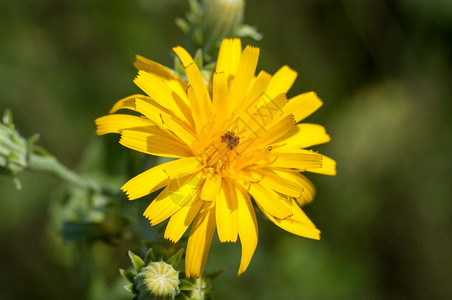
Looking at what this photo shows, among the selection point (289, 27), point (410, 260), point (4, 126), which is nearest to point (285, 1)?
point (289, 27)

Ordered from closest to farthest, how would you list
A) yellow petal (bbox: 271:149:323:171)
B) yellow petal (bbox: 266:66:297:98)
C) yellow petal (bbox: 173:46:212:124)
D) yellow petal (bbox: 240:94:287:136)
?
1. yellow petal (bbox: 173:46:212:124)
2. yellow petal (bbox: 271:149:323:171)
3. yellow petal (bbox: 240:94:287:136)
4. yellow petal (bbox: 266:66:297:98)

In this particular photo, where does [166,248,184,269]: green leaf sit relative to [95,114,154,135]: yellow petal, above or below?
below

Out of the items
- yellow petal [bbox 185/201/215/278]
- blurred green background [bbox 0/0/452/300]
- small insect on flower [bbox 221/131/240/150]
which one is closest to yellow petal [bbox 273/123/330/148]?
small insect on flower [bbox 221/131/240/150]

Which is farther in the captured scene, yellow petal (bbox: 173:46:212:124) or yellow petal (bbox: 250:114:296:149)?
yellow petal (bbox: 250:114:296:149)

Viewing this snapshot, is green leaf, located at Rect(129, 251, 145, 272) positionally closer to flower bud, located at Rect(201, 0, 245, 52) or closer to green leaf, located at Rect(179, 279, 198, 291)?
green leaf, located at Rect(179, 279, 198, 291)

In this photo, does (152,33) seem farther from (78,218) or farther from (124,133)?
(124,133)

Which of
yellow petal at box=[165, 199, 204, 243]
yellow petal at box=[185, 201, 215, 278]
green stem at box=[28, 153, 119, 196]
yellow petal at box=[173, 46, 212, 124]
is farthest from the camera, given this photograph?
green stem at box=[28, 153, 119, 196]

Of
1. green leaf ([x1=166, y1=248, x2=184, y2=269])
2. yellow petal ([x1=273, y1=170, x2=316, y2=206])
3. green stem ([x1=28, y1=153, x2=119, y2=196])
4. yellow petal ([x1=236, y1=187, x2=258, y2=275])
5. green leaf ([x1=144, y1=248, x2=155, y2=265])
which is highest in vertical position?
yellow petal ([x1=273, y1=170, x2=316, y2=206])
